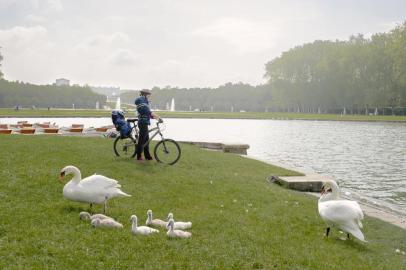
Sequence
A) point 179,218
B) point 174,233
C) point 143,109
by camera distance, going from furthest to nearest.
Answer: point 143,109, point 179,218, point 174,233

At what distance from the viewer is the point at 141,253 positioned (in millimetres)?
6680

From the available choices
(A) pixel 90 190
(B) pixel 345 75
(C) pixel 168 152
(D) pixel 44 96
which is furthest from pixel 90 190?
(D) pixel 44 96

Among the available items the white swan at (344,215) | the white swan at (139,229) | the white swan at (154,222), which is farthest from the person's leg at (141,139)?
the white swan at (344,215)

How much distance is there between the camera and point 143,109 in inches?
550

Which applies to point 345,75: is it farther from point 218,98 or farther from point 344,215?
point 344,215

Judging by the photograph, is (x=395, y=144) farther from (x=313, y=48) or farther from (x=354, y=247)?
(x=313, y=48)

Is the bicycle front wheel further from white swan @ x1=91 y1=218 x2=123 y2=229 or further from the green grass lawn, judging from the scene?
white swan @ x1=91 y1=218 x2=123 y2=229

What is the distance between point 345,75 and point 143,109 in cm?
8804

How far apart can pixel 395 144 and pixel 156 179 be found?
2873 centimetres

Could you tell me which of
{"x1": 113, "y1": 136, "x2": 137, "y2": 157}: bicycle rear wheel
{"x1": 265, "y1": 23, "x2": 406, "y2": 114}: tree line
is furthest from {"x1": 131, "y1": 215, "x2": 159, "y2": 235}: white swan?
{"x1": 265, "y1": 23, "x2": 406, "y2": 114}: tree line

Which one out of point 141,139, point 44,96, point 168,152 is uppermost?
point 44,96

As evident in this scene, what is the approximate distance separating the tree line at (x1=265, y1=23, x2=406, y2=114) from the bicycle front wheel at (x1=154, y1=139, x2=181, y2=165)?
7059 centimetres

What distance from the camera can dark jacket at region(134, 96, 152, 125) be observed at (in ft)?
45.8

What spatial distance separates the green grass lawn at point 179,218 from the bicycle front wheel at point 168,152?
0.74 m
